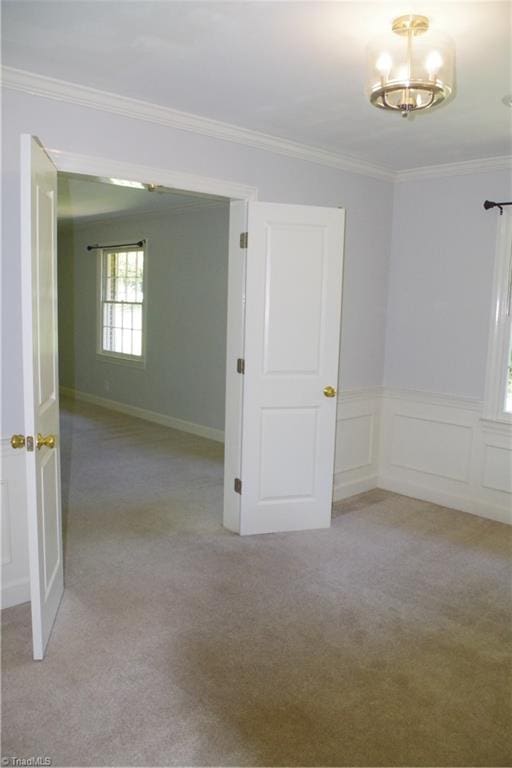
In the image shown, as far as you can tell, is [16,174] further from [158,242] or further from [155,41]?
[158,242]

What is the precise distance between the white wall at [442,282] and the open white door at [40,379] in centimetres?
278

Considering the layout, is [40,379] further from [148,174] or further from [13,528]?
[148,174]

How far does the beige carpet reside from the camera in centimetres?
199

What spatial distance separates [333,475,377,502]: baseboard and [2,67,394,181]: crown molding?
233 cm

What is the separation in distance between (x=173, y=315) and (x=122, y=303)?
124cm

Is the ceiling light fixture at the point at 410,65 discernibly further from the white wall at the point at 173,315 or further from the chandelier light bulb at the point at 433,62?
the white wall at the point at 173,315

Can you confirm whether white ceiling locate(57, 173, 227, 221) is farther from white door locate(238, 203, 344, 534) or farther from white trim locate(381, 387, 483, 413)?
white trim locate(381, 387, 483, 413)

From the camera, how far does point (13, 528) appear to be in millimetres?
2793

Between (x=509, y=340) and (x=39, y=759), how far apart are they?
360 cm

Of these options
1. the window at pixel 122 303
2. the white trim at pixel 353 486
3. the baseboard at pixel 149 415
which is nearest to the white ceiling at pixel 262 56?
the white trim at pixel 353 486

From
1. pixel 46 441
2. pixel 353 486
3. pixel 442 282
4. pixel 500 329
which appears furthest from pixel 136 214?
pixel 46 441

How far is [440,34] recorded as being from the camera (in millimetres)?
1965

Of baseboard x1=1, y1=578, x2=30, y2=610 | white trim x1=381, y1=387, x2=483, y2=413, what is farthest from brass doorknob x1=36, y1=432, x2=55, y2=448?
white trim x1=381, y1=387, x2=483, y2=413

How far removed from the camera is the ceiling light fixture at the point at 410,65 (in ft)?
6.49
